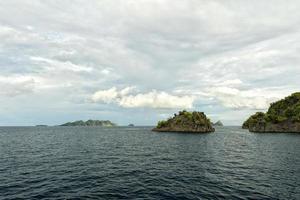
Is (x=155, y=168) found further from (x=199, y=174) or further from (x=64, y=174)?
(x=64, y=174)

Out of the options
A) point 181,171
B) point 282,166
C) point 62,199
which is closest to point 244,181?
point 181,171

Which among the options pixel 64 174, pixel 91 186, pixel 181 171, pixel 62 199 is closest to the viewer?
pixel 62 199

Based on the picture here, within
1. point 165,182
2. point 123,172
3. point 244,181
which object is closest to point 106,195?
point 165,182

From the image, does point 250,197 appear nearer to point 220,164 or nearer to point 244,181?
point 244,181

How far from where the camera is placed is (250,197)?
3198 centimetres

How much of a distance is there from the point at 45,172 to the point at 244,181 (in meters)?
38.0

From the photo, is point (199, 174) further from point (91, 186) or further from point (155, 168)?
point (91, 186)

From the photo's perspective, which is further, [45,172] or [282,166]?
[282,166]

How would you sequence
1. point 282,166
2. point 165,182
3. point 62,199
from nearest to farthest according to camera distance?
point 62,199 < point 165,182 < point 282,166

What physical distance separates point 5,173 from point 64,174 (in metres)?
12.2

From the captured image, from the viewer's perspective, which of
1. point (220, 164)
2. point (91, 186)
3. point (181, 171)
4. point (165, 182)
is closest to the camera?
point (91, 186)

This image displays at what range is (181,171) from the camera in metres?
49.1

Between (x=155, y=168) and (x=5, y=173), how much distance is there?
30.4 m

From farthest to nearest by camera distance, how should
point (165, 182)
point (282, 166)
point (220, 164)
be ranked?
point (220, 164) → point (282, 166) → point (165, 182)
